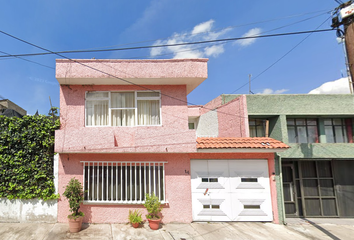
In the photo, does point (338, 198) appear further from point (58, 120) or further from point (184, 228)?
point (58, 120)

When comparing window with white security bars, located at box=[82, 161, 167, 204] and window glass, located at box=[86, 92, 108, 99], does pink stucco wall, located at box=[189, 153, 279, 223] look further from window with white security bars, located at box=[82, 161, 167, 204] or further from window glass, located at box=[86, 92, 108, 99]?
Result: window glass, located at box=[86, 92, 108, 99]

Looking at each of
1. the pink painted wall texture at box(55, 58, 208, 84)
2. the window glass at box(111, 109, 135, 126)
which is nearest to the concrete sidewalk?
the window glass at box(111, 109, 135, 126)

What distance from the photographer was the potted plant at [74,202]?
6340 millimetres

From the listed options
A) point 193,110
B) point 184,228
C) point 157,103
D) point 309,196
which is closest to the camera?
point 184,228

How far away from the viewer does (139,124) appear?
25.3ft

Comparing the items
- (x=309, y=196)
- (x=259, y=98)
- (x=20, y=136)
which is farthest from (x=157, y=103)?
(x=309, y=196)

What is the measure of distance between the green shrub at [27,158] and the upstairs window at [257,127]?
25.9 ft

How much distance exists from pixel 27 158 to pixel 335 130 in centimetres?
1252

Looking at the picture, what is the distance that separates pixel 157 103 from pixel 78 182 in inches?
156

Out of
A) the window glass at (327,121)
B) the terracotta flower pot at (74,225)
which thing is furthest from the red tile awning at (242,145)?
the terracotta flower pot at (74,225)

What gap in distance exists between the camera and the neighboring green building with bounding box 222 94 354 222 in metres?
8.41

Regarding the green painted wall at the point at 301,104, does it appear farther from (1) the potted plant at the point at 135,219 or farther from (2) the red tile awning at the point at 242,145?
(1) the potted plant at the point at 135,219

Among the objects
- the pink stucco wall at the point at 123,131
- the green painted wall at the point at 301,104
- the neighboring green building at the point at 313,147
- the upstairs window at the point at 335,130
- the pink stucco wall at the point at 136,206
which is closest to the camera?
the pink stucco wall at the point at 123,131

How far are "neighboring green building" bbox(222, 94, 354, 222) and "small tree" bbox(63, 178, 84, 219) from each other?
23.5ft
